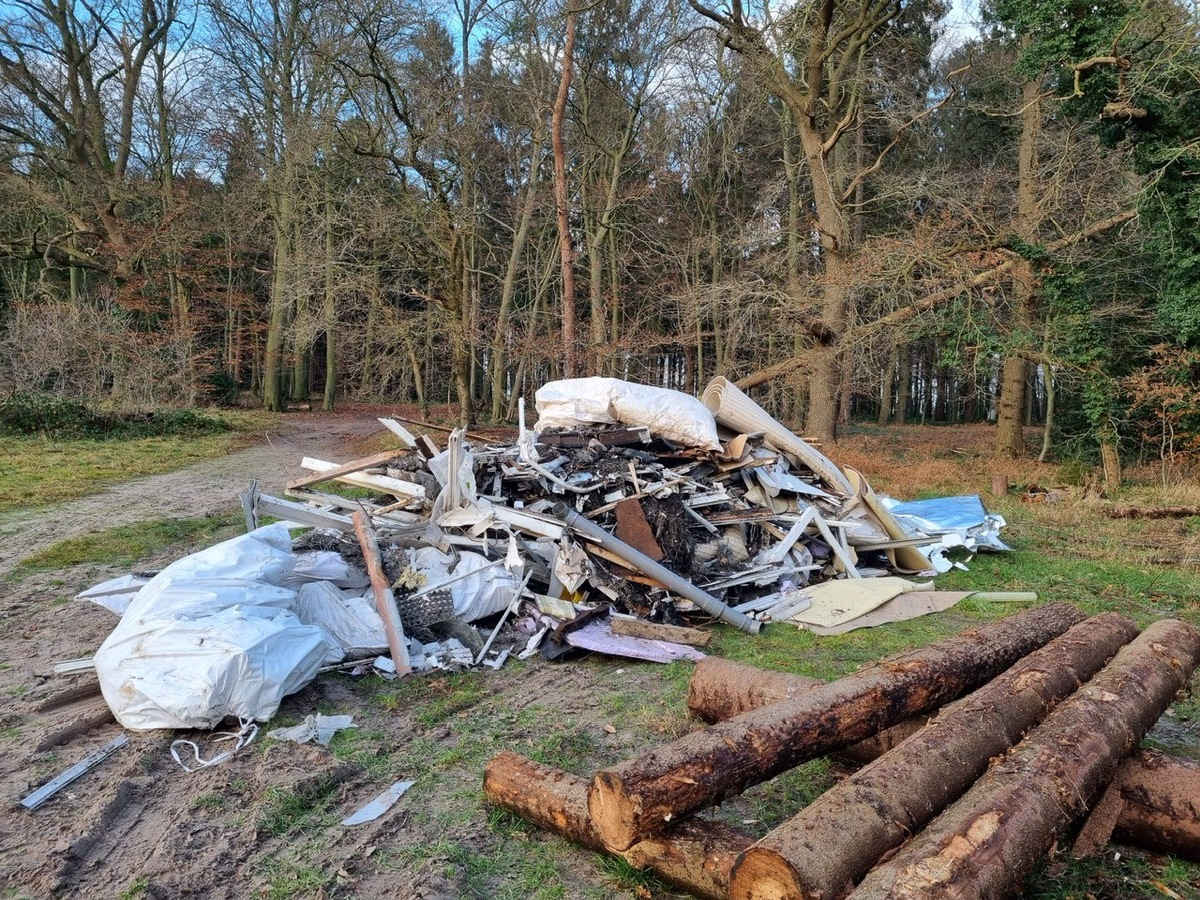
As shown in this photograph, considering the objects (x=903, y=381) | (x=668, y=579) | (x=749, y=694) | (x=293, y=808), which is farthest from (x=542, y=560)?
(x=903, y=381)

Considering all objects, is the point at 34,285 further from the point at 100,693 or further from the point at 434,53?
the point at 100,693

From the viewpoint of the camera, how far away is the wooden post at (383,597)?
16.2 feet

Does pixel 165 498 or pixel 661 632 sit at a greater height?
pixel 165 498

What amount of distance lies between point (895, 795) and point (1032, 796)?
0.44 meters

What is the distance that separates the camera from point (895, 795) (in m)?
2.53

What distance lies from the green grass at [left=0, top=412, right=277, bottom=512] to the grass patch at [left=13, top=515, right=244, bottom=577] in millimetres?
2264

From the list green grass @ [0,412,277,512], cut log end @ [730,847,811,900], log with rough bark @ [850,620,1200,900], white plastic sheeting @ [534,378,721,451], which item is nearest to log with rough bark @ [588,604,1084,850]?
cut log end @ [730,847,811,900]

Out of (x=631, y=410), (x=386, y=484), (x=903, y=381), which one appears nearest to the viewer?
(x=386, y=484)

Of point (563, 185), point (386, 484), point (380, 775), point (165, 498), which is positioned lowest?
point (380, 775)

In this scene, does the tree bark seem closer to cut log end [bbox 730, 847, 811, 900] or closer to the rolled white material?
cut log end [bbox 730, 847, 811, 900]

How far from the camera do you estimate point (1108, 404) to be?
13117mm

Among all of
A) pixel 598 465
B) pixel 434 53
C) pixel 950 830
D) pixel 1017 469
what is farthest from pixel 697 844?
pixel 434 53

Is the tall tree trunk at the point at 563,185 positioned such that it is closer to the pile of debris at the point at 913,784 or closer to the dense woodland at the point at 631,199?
the dense woodland at the point at 631,199

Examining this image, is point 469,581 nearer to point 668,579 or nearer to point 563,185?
point 668,579
